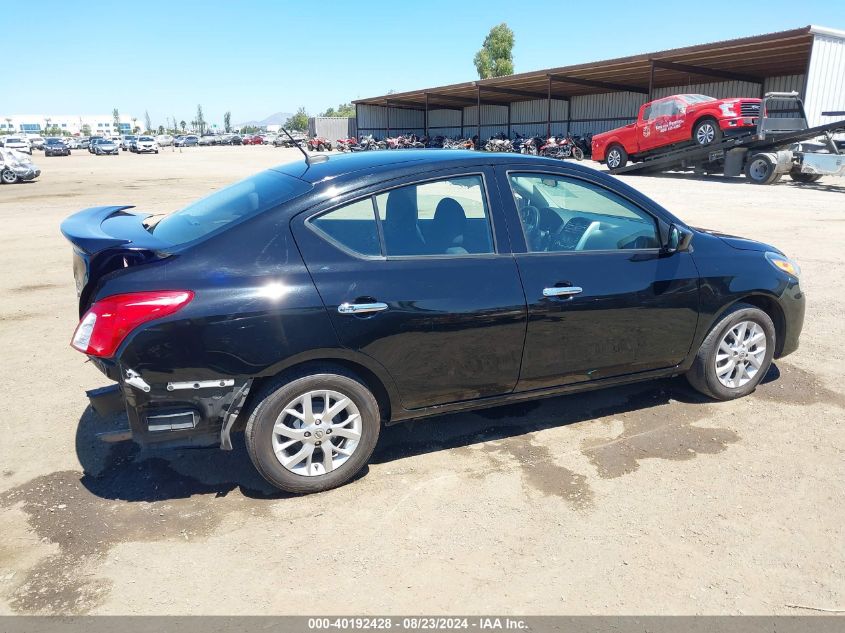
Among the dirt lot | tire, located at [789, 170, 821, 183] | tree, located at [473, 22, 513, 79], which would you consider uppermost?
tree, located at [473, 22, 513, 79]

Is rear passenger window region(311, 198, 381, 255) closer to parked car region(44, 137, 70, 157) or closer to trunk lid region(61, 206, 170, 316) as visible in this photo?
trunk lid region(61, 206, 170, 316)

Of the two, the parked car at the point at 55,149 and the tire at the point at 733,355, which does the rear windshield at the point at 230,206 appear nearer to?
the tire at the point at 733,355

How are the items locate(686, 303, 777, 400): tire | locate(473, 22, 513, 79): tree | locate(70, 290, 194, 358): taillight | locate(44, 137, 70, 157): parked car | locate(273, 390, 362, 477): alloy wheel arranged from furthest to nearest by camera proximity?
locate(473, 22, 513, 79): tree, locate(44, 137, 70, 157): parked car, locate(686, 303, 777, 400): tire, locate(273, 390, 362, 477): alloy wheel, locate(70, 290, 194, 358): taillight

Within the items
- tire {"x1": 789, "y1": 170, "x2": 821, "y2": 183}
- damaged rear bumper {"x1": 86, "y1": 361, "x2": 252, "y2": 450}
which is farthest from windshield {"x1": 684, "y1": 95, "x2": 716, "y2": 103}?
damaged rear bumper {"x1": 86, "y1": 361, "x2": 252, "y2": 450}

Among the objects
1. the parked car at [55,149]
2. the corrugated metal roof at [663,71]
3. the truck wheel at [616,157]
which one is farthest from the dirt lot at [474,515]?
the parked car at [55,149]

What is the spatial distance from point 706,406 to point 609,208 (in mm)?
1547

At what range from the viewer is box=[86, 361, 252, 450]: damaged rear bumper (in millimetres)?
2920

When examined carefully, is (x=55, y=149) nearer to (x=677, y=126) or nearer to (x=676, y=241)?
(x=677, y=126)

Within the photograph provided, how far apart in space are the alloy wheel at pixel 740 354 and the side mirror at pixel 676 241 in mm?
757

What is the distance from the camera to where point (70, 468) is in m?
3.55

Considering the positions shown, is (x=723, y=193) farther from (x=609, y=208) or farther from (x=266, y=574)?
(x=266, y=574)

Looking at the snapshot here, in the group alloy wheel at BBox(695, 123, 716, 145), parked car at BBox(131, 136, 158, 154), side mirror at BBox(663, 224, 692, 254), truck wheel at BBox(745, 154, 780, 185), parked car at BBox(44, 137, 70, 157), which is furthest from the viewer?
parked car at BBox(131, 136, 158, 154)

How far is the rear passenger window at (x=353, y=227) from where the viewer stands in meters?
3.20

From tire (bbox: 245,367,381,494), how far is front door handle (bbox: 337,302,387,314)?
12.4 inches
